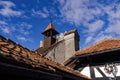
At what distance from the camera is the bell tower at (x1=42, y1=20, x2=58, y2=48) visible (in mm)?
27583

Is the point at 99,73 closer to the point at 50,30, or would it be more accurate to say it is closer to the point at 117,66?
the point at 117,66

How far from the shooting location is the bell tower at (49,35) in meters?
27.6

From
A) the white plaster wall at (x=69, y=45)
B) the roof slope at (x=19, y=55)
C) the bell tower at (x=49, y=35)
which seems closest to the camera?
the roof slope at (x=19, y=55)

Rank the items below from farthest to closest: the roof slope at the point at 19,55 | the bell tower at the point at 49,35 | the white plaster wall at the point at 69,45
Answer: the bell tower at the point at 49,35 < the white plaster wall at the point at 69,45 < the roof slope at the point at 19,55

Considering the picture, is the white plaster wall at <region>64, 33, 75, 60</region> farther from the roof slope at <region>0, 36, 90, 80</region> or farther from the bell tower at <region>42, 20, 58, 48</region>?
the roof slope at <region>0, 36, 90, 80</region>

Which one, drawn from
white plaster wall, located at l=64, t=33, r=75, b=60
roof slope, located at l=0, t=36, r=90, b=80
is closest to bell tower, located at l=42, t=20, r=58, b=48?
white plaster wall, located at l=64, t=33, r=75, b=60

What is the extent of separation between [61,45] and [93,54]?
12.9m

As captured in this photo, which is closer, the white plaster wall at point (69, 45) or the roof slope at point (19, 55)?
the roof slope at point (19, 55)

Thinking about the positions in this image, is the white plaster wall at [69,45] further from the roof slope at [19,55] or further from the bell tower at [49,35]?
the roof slope at [19,55]

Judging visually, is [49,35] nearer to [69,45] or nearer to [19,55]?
[69,45]

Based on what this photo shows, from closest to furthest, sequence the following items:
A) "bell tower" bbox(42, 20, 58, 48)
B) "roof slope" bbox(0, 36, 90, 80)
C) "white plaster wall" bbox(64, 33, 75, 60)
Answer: "roof slope" bbox(0, 36, 90, 80), "white plaster wall" bbox(64, 33, 75, 60), "bell tower" bbox(42, 20, 58, 48)

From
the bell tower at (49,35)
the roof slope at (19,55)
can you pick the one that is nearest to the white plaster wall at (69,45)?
the bell tower at (49,35)

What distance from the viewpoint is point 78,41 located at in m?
22.8

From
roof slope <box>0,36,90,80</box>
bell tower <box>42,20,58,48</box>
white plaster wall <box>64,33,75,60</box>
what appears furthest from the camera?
bell tower <box>42,20,58,48</box>
